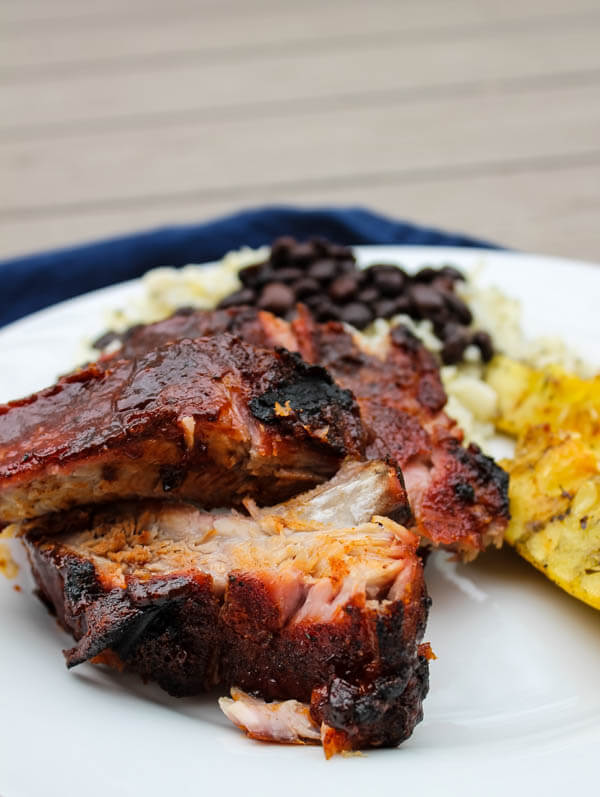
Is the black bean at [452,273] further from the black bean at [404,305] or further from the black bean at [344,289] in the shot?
the black bean at [344,289]

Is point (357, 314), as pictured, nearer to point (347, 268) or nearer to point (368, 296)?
point (368, 296)

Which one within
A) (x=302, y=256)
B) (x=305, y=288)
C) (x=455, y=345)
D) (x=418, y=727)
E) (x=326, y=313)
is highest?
(x=302, y=256)

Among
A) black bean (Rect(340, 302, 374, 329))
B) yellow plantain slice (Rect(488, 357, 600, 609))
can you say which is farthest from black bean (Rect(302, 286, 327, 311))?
yellow plantain slice (Rect(488, 357, 600, 609))

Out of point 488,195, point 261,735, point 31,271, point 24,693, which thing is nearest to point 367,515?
point 261,735

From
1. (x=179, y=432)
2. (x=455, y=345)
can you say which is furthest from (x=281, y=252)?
(x=179, y=432)

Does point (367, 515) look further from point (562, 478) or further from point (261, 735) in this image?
point (562, 478)

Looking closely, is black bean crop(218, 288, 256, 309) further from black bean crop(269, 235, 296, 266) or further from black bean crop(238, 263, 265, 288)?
black bean crop(269, 235, 296, 266)

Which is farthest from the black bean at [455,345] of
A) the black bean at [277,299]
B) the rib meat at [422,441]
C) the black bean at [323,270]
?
the black bean at [277,299]
